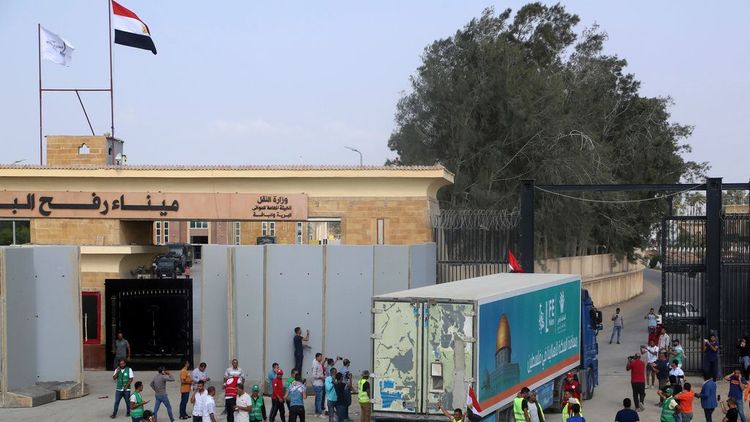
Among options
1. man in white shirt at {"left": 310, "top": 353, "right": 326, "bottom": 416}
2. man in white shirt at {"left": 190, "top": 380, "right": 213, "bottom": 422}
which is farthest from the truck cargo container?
man in white shirt at {"left": 310, "top": 353, "right": 326, "bottom": 416}

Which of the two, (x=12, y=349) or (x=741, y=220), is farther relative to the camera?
(x=741, y=220)

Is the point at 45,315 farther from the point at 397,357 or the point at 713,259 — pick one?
the point at 713,259

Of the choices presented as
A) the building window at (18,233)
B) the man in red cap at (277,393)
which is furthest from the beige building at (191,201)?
the building window at (18,233)

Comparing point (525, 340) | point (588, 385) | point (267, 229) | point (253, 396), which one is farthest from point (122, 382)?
point (267, 229)

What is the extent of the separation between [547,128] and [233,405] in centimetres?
3030

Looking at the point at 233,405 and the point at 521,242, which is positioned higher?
the point at 521,242

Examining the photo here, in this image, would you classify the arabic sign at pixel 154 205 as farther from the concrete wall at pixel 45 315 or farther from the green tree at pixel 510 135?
the green tree at pixel 510 135

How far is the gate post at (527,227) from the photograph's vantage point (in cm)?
2569

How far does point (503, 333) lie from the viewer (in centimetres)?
1542

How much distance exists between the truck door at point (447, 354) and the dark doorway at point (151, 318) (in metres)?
12.6

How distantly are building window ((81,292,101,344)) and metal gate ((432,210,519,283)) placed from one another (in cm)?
1001

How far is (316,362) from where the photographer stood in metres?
20.0

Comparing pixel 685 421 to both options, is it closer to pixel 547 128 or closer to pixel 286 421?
pixel 286 421

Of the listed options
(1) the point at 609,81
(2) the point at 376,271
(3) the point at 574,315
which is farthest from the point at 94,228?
(1) the point at 609,81
